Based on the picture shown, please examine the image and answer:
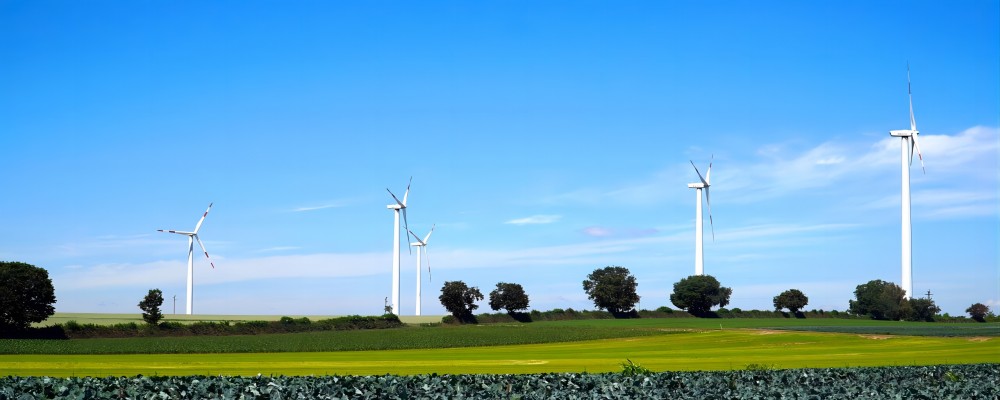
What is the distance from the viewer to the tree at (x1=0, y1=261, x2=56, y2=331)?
329ft

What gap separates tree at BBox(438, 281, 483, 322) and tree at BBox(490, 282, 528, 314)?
905 centimetres

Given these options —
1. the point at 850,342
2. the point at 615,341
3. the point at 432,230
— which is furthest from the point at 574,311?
the point at 850,342

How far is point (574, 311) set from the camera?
169 metres

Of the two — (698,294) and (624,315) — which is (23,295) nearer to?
(624,315)

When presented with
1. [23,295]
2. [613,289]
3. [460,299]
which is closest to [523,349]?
[23,295]

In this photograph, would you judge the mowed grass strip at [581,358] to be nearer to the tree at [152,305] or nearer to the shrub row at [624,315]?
the tree at [152,305]

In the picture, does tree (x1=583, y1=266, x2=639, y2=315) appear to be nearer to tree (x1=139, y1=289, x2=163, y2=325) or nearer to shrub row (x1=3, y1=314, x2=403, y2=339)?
shrub row (x1=3, y1=314, x2=403, y2=339)

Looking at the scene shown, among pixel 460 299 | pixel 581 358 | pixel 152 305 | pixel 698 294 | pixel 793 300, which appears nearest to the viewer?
pixel 581 358

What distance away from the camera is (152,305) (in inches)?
4673

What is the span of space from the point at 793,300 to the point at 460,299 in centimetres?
7124

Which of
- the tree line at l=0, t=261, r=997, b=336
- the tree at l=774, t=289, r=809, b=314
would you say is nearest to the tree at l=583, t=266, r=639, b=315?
the tree line at l=0, t=261, r=997, b=336

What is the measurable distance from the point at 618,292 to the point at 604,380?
151m

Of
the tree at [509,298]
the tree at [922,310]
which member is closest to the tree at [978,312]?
the tree at [922,310]

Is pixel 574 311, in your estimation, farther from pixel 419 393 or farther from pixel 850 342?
pixel 419 393
